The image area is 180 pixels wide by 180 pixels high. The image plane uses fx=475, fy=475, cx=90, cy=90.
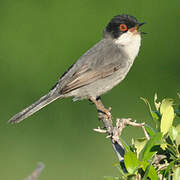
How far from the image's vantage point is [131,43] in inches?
199

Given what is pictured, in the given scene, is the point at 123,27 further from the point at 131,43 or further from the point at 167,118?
the point at 167,118

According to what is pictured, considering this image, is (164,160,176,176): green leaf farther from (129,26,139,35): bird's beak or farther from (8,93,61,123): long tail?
(129,26,139,35): bird's beak

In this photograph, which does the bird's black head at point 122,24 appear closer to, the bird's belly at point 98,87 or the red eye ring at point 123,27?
the red eye ring at point 123,27

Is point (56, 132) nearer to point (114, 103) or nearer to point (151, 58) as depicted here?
point (114, 103)

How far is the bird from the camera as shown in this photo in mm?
4902

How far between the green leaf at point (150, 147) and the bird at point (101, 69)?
2.79m

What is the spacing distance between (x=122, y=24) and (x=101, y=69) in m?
0.52

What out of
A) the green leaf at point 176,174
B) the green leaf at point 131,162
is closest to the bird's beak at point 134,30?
the green leaf at point 131,162

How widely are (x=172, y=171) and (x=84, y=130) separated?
14.6ft

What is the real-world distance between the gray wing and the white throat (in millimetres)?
71

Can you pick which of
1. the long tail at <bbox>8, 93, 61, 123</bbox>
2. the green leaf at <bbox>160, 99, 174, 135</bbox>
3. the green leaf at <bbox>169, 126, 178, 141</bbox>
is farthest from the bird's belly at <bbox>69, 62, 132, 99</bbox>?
the green leaf at <bbox>169, 126, 178, 141</bbox>

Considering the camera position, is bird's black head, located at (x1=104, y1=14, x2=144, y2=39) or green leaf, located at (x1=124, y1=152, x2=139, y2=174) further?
bird's black head, located at (x1=104, y1=14, x2=144, y2=39)

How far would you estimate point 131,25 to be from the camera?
497 cm

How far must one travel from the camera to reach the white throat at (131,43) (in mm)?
5035
